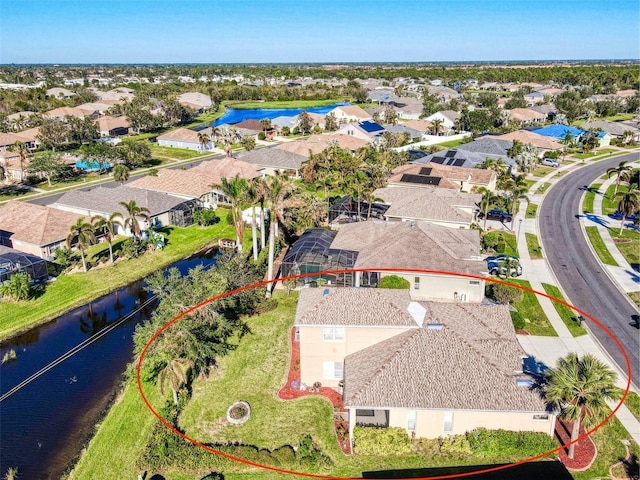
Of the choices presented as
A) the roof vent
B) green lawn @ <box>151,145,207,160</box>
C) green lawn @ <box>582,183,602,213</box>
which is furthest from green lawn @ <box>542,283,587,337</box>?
green lawn @ <box>151,145,207,160</box>

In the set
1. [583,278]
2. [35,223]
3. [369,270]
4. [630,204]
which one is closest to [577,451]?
[369,270]

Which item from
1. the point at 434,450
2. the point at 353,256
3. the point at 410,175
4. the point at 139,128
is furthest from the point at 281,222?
the point at 139,128

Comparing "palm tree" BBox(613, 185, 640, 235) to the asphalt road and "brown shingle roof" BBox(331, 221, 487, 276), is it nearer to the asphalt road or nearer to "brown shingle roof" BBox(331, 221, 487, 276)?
the asphalt road

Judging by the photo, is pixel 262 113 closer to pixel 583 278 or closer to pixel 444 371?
pixel 583 278

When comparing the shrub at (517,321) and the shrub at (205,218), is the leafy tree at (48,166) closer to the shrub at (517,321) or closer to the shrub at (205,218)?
the shrub at (205,218)

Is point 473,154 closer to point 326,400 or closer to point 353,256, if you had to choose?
point 353,256

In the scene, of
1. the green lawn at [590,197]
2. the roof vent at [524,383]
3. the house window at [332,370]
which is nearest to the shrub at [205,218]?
the house window at [332,370]
